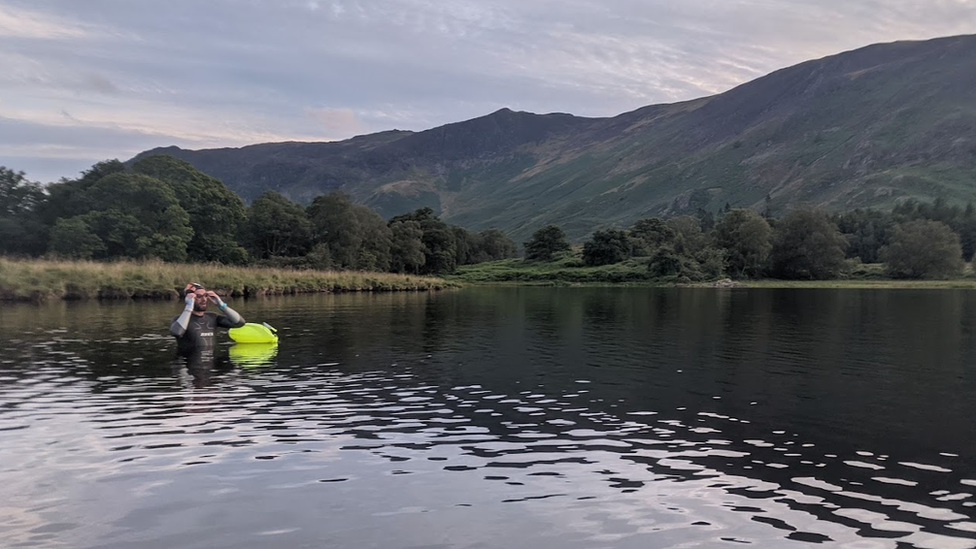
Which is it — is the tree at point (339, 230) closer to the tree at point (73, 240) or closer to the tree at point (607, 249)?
the tree at point (73, 240)

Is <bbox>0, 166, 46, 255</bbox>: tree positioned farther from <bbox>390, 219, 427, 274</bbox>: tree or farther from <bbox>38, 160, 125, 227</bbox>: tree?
<bbox>390, 219, 427, 274</bbox>: tree

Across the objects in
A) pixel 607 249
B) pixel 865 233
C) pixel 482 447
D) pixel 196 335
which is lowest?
pixel 482 447

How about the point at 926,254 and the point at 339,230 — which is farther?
the point at 926,254

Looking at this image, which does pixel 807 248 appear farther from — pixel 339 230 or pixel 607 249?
pixel 339 230

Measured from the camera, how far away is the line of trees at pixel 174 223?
8144 centimetres

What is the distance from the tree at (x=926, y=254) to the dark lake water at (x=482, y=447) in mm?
140055

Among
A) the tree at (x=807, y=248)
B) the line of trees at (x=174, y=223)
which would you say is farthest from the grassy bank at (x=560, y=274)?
the line of trees at (x=174, y=223)

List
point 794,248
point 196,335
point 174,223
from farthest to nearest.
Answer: point 794,248, point 174,223, point 196,335

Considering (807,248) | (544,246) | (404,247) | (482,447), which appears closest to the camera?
(482,447)

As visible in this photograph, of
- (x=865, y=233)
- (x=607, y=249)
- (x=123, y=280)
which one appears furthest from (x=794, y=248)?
(x=123, y=280)

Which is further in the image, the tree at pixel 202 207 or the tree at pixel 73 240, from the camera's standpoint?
the tree at pixel 202 207

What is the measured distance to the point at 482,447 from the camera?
14.4m

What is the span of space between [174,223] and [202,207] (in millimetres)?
11502

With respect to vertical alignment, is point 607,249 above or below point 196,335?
above
